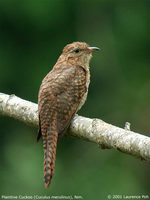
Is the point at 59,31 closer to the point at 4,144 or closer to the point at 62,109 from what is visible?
the point at 4,144

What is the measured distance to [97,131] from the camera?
239 inches

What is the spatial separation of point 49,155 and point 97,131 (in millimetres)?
579

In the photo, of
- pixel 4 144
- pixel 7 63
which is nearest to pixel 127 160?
pixel 4 144

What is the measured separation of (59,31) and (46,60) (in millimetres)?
747

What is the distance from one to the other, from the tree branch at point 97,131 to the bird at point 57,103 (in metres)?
0.14

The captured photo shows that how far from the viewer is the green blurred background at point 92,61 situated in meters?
11.8

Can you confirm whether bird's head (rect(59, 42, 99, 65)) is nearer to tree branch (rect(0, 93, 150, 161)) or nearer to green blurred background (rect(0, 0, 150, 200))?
tree branch (rect(0, 93, 150, 161))

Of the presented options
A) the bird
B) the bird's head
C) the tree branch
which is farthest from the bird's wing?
the bird's head

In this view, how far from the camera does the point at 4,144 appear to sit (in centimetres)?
1252

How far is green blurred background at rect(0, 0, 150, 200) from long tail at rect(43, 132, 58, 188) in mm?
4661

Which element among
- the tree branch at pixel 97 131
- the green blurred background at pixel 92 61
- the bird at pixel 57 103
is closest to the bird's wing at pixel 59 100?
the bird at pixel 57 103

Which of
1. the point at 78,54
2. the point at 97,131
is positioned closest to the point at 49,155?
the point at 97,131

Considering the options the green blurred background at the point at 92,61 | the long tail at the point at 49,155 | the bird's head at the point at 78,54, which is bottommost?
the long tail at the point at 49,155

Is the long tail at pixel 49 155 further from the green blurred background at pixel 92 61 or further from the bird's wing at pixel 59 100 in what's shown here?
the green blurred background at pixel 92 61
